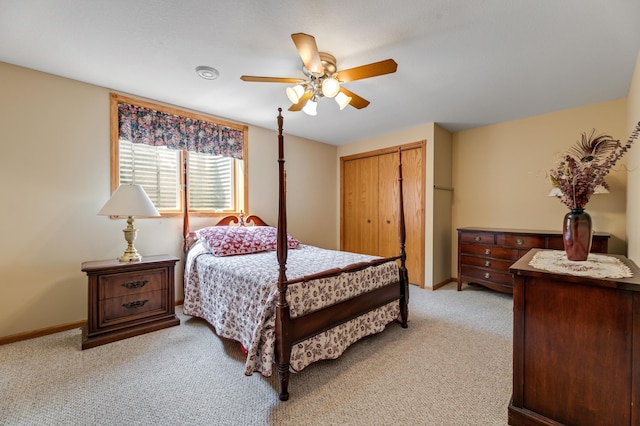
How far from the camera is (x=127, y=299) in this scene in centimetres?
253

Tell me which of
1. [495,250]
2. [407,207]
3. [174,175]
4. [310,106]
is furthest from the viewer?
[407,207]

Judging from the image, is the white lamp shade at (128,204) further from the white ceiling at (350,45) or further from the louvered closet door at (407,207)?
the louvered closet door at (407,207)

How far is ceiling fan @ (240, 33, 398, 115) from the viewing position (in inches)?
69.4

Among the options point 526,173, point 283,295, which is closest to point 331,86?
point 283,295

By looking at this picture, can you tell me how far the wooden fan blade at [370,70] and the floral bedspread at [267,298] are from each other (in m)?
1.51

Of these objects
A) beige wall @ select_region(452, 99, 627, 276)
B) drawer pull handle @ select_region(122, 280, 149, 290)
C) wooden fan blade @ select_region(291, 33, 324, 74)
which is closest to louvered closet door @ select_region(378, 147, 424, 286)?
beige wall @ select_region(452, 99, 627, 276)

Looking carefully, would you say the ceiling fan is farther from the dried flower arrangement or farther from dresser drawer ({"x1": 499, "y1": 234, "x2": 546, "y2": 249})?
dresser drawer ({"x1": 499, "y1": 234, "x2": 546, "y2": 249})

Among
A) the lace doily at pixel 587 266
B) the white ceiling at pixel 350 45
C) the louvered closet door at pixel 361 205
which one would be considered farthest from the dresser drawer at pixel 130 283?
the louvered closet door at pixel 361 205

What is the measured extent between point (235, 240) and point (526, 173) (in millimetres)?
3890

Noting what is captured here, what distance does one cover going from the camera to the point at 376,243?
4703 mm

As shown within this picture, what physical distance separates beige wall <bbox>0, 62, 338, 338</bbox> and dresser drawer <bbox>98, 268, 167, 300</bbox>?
0.55 m

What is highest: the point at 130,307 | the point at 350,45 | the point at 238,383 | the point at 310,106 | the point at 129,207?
the point at 350,45

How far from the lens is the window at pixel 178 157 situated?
2.96 meters

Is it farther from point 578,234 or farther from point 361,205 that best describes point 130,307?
point 361,205
